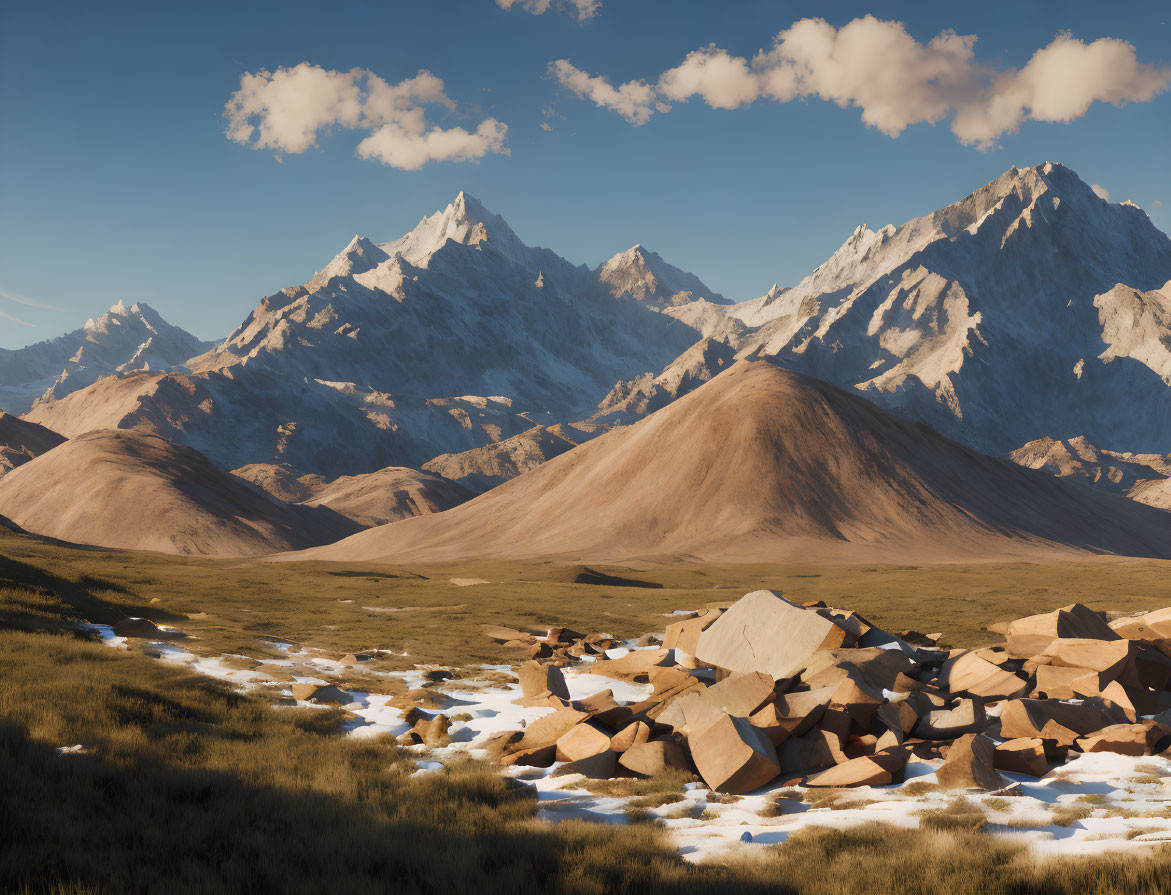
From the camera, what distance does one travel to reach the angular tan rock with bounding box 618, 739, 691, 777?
49.0 feet

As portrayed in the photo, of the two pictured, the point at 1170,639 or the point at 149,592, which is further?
the point at 149,592

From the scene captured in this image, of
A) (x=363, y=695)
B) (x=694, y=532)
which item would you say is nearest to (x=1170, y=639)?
(x=363, y=695)

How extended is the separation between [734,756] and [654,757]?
5.81ft

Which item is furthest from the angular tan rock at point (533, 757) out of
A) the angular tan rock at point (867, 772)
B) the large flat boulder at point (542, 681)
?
the large flat boulder at point (542, 681)

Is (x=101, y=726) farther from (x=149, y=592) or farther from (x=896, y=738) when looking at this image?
(x=149, y=592)

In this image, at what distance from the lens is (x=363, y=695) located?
21938 millimetres

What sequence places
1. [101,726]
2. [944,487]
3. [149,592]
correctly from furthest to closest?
[944,487], [149,592], [101,726]

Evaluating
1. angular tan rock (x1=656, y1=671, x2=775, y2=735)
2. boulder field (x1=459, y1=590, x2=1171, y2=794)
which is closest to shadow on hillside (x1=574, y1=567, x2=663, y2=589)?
boulder field (x1=459, y1=590, x2=1171, y2=794)

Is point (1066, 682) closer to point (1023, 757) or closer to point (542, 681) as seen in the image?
point (1023, 757)

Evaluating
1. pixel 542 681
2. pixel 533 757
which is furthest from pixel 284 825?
pixel 542 681

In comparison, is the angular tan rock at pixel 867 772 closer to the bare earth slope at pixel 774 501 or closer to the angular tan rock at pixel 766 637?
the angular tan rock at pixel 766 637

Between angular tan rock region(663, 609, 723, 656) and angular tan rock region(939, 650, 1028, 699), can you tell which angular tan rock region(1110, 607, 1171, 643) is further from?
angular tan rock region(663, 609, 723, 656)

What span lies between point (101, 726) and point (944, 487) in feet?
485

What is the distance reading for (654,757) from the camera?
49.4 feet
